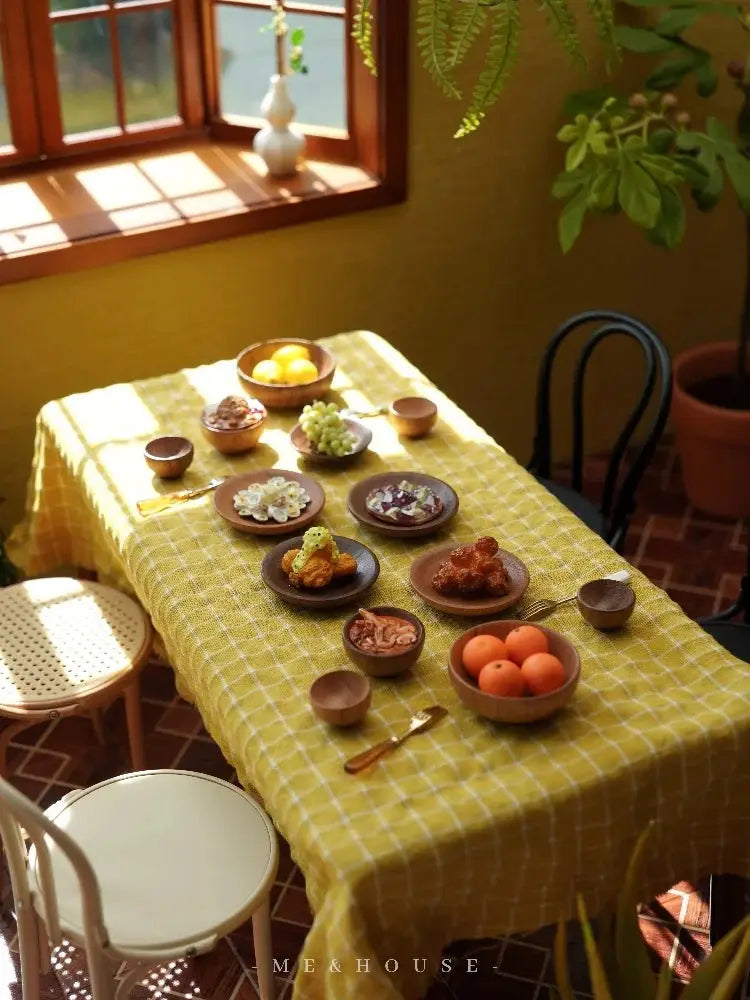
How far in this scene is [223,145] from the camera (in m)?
3.66

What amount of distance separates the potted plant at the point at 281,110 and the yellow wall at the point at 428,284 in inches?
7.6

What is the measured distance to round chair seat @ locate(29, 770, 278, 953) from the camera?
209 cm

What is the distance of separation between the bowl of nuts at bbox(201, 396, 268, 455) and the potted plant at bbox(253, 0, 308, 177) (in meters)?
0.98

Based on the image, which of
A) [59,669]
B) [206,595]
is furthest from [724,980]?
[59,669]

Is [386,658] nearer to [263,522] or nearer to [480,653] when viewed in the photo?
[480,653]

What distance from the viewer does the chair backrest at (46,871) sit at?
1.87 m

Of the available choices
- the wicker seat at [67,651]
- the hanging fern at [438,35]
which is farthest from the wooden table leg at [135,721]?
the hanging fern at [438,35]

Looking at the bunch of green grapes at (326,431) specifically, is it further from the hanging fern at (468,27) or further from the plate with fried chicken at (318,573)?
the hanging fern at (468,27)

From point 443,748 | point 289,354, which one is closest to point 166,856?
point 443,748

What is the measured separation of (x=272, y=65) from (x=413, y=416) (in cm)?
132

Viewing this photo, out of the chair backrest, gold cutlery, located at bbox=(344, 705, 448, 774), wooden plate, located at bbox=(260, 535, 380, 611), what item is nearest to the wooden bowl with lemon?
wooden plate, located at bbox=(260, 535, 380, 611)

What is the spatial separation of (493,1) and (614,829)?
4.93 feet

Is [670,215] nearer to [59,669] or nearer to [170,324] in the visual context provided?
[170,324]

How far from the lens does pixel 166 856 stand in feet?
7.20
